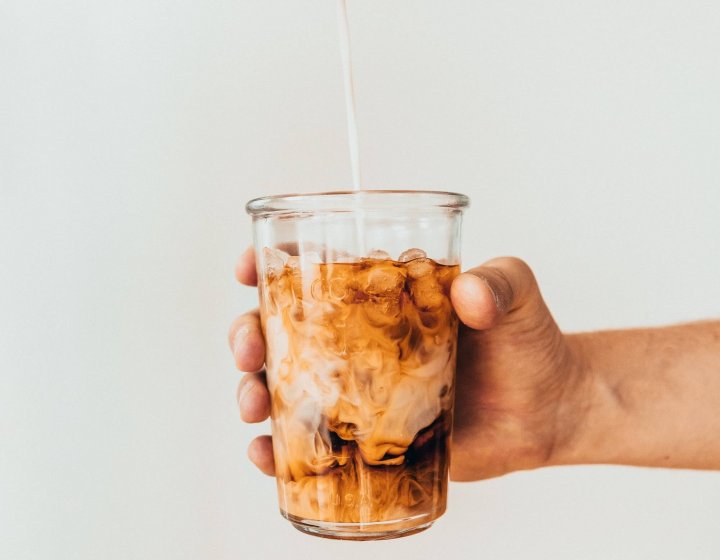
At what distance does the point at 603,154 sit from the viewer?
145 cm

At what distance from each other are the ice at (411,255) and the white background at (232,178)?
63 centimetres

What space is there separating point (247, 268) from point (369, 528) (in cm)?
46

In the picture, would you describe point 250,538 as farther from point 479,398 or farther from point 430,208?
point 430,208

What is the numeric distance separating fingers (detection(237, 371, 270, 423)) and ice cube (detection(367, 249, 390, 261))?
0.32m

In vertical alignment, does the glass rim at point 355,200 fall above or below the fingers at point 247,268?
above

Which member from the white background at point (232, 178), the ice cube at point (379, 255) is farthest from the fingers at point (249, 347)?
the white background at point (232, 178)

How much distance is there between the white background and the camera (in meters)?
1.39

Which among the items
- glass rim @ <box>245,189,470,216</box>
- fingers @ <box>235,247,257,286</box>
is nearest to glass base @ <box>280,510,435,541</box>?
glass rim @ <box>245,189,470,216</box>

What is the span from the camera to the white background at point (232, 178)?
1.39 m

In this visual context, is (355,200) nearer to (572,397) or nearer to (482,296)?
(482,296)

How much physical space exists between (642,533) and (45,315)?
1.15m

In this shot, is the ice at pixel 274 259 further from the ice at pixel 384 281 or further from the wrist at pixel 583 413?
the wrist at pixel 583 413

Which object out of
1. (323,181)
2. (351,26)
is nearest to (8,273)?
(323,181)

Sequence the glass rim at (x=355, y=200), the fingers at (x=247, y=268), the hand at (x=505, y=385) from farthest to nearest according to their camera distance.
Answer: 1. the fingers at (x=247, y=268)
2. the hand at (x=505, y=385)
3. the glass rim at (x=355, y=200)
